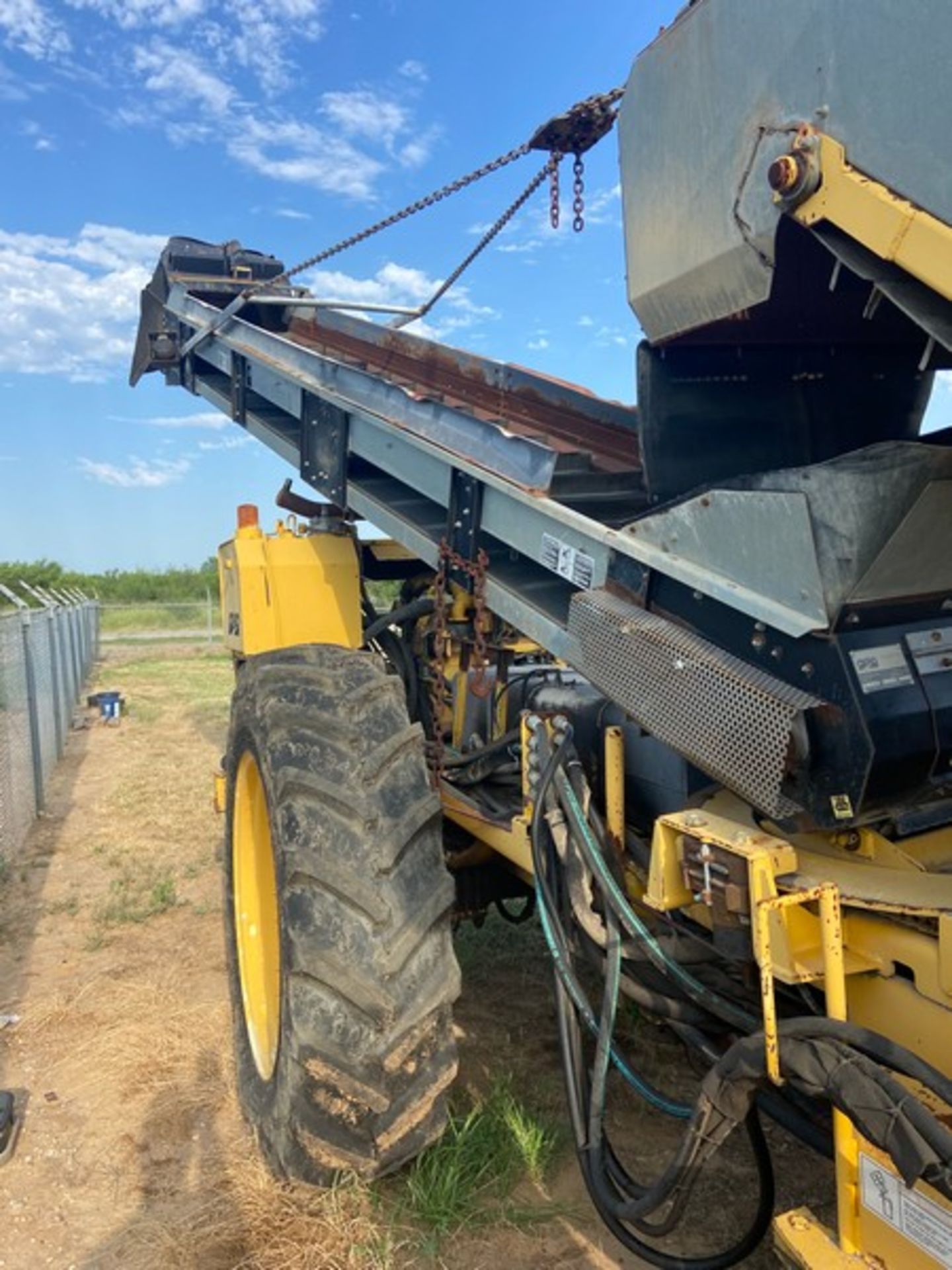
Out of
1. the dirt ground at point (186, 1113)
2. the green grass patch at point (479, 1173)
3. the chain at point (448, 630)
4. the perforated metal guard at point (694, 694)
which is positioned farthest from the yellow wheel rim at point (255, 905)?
the perforated metal guard at point (694, 694)

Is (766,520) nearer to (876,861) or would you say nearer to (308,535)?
(876,861)

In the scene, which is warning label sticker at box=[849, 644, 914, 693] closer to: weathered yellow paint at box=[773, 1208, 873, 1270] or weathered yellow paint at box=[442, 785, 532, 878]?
weathered yellow paint at box=[773, 1208, 873, 1270]

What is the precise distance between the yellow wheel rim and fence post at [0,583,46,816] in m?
5.43

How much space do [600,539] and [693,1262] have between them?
1.78 metres

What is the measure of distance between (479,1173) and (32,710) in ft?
22.7

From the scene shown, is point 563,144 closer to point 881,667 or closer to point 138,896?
point 881,667

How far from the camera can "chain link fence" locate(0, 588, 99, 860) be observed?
7.60 metres

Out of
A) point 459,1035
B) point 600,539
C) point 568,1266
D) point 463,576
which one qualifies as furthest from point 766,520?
point 459,1035

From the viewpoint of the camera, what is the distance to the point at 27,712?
891cm

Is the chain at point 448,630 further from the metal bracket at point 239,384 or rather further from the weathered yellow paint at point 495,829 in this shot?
the metal bracket at point 239,384

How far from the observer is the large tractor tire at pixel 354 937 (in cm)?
280

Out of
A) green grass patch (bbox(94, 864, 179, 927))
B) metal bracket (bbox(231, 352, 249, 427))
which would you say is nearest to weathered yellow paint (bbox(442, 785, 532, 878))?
metal bracket (bbox(231, 352, 249, 427))

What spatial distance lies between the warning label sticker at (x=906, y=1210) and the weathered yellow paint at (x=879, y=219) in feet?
4.98

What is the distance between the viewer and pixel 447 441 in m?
3.43
